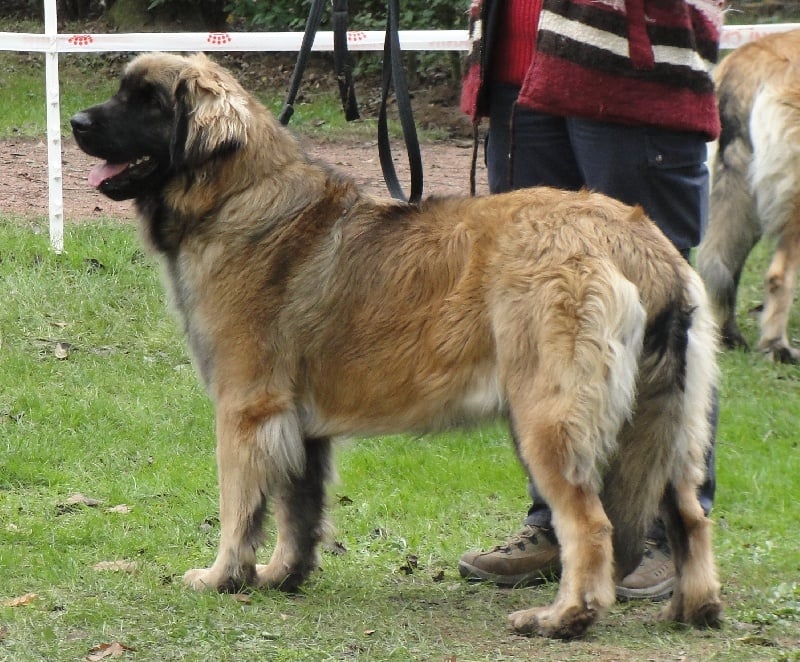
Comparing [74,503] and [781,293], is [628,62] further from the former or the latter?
[781,293]

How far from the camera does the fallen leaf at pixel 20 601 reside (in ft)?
12.6

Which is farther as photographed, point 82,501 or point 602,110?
point 82,501

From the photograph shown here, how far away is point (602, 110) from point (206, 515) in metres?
2.21

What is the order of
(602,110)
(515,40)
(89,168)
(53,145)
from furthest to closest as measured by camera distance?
1. (89,168)
2. (53,145)
3. (515,40)
4. (602,110)

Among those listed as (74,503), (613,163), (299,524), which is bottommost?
(74,503)

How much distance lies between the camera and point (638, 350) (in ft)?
11.2

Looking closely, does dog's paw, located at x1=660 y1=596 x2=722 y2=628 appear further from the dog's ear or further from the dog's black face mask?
the dog's black face mask

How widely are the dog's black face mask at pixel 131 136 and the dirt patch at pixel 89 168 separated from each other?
13.6 feet

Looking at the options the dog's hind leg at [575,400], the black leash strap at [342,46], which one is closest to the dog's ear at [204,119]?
the black leash strap at [342,46]

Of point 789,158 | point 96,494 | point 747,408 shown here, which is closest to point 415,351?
point 96,494

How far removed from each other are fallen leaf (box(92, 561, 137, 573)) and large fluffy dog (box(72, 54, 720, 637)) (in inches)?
13.4

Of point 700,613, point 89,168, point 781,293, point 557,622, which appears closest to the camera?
point 557,622

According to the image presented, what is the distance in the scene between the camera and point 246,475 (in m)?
3.86

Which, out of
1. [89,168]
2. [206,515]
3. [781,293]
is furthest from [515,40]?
[89,168]
